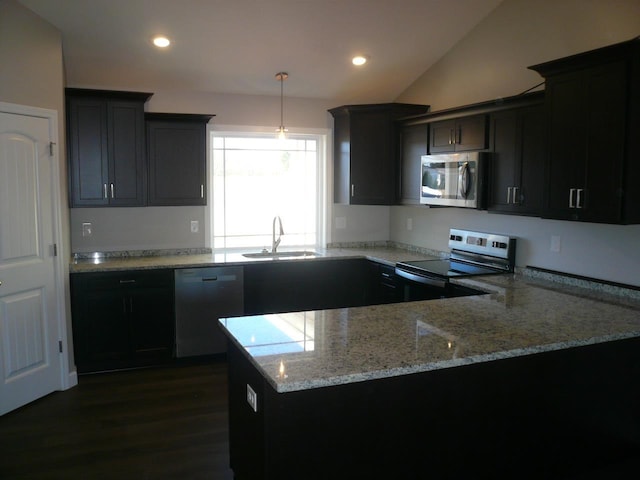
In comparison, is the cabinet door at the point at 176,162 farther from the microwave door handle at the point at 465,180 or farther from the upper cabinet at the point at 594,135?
the upper cabinet at the point at 594,135

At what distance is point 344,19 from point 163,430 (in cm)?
325

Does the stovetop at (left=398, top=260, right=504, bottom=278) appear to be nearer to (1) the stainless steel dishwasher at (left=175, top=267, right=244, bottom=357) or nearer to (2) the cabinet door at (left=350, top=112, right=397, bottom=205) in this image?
(2) the cabinet door at (left=350, top=112, right=397, bottom=205)

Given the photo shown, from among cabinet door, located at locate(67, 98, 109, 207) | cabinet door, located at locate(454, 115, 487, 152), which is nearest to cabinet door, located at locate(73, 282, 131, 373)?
cabinet door, located at locate(67, 98, 109, 207)

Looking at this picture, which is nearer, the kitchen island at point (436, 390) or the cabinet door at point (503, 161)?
the kitchen island at point (436, 390)

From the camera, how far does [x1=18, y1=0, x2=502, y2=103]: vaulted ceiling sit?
3.89 metres

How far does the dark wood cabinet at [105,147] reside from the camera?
4461 mm

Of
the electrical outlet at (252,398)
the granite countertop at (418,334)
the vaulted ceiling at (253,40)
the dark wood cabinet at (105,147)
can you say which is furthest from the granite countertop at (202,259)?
the electrical outlet at (252,398)

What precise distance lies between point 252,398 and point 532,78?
3122 millimetres

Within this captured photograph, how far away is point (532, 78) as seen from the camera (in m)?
3.96

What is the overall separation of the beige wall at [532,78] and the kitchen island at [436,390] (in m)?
0.49

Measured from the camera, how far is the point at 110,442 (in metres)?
3.31

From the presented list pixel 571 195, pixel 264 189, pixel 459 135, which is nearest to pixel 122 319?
pixel 264 189

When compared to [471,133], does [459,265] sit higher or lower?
lower

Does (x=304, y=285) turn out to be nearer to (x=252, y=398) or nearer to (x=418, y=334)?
(x=418, y=334)
